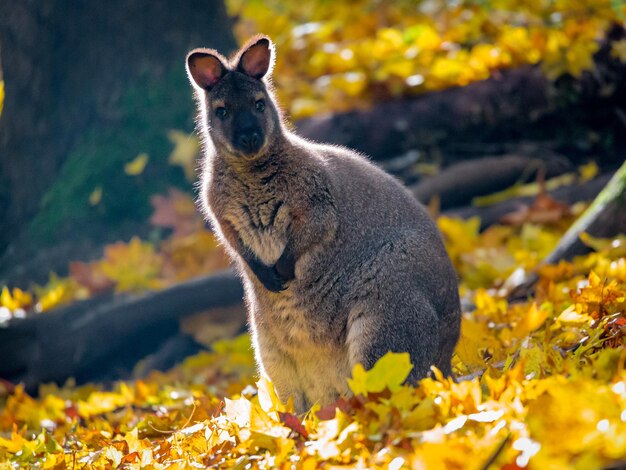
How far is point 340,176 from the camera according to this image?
4.86 meters

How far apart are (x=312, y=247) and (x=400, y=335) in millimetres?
726

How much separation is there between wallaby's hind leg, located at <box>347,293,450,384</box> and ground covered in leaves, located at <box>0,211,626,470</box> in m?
0.34

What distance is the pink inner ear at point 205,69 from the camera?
195 inches

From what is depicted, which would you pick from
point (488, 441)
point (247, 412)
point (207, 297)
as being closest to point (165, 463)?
point (247, 412)

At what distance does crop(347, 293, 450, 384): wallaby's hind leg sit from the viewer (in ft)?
13.9

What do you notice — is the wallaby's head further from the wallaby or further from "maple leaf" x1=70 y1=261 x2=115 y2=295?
"maple leaf" x1=70 y1=261 x2=115 y2=295

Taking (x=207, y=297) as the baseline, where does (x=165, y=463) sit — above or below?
above

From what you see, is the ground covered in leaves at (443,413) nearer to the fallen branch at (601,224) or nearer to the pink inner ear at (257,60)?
the fallen branch at (601,224)

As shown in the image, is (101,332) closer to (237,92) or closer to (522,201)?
(237,92)

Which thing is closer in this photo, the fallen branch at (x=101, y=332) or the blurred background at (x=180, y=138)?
the fallen branch at (x=101, y=332)

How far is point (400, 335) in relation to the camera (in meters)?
4.24

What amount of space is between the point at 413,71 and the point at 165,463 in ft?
19.9

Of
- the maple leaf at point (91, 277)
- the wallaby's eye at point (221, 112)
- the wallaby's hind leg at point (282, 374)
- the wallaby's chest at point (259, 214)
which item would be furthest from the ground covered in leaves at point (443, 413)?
the maple leaf at point (91, 277)

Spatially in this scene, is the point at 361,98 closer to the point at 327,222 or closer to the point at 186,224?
the point at 186,224
